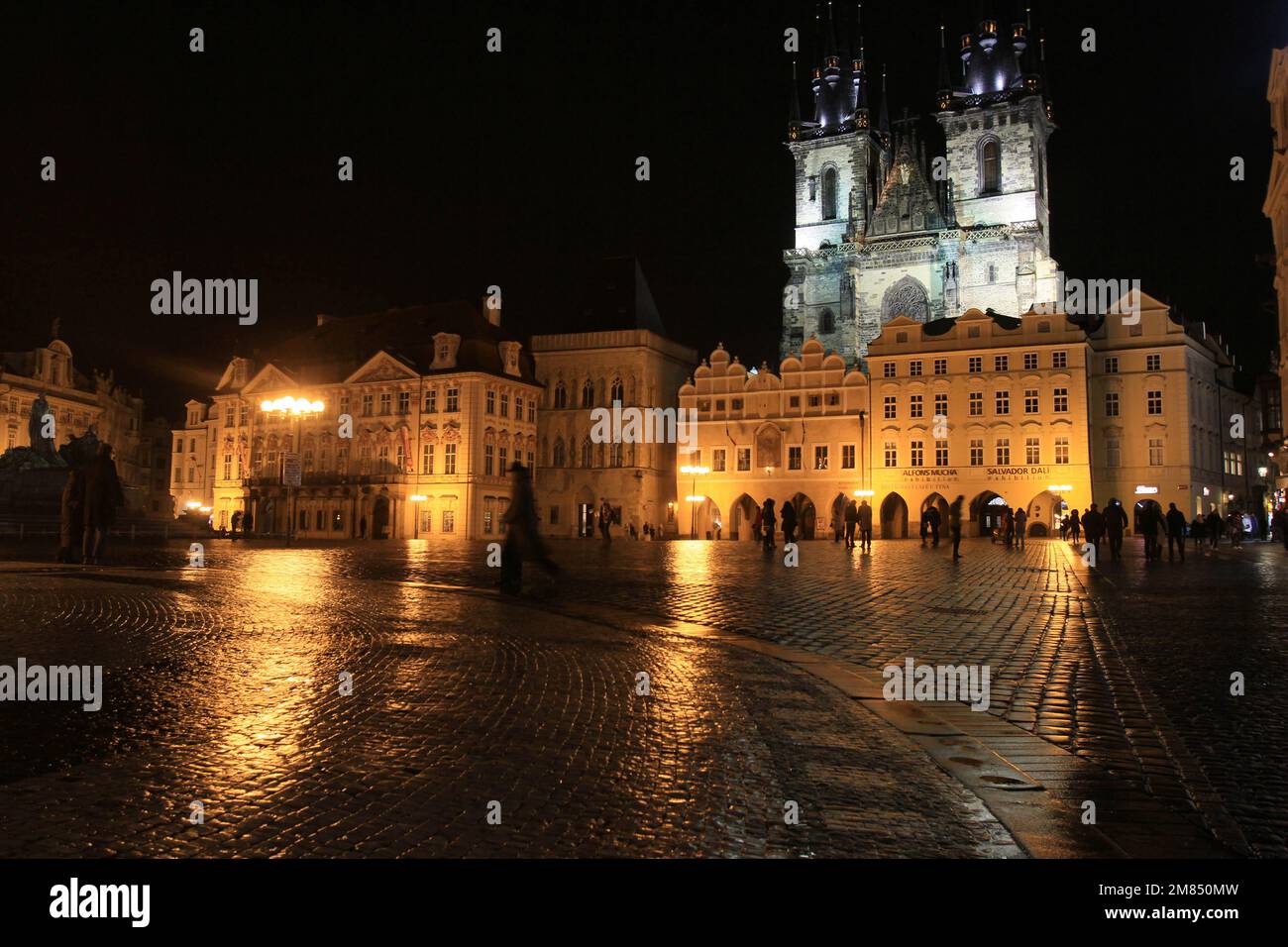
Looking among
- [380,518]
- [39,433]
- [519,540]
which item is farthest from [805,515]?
[519,540]

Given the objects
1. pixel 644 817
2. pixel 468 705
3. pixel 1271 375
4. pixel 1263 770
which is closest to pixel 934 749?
pixel 1263 770

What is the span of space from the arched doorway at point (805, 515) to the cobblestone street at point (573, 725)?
49.0 m

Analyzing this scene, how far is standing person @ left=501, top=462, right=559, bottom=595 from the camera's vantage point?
14.9 meters

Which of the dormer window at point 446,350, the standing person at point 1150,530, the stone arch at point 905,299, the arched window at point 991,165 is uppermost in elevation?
the arched window at point 991,165

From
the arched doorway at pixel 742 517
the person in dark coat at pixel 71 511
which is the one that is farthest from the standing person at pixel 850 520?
the arched doorway at pixel 742 517

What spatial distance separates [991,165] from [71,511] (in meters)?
73.3

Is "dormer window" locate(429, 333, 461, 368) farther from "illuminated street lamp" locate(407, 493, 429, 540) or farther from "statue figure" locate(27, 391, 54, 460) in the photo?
"statue figure" locate(27, 391, 54, 460)

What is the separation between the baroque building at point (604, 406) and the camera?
68.3 meters

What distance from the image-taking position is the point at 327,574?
19625 millimetres

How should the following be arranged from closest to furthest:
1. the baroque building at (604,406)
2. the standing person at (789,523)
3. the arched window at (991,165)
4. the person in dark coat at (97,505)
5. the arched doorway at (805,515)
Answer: the person in dark coat at (97,505), the standing person at (789,523), the arched doorway at (805,515), the baroque building at (604,406), the arched window at (991,165)

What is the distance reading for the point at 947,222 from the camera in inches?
3110

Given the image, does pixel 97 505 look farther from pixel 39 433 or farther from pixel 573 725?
pixel 39 433

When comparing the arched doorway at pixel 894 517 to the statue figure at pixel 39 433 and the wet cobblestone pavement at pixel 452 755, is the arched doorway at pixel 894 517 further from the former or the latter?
the wet cobblestone pavement at pixel 452 755
